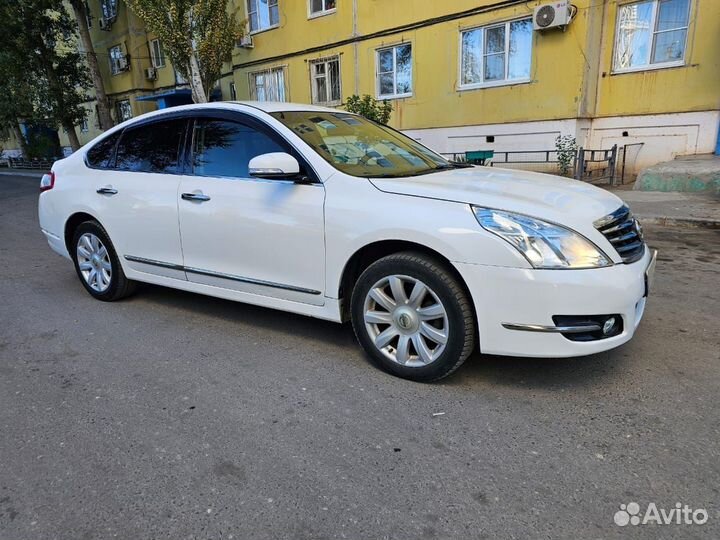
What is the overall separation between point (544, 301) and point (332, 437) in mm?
1296

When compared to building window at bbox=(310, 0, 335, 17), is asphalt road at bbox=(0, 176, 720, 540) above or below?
below

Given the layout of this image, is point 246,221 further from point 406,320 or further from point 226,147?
point 406,320

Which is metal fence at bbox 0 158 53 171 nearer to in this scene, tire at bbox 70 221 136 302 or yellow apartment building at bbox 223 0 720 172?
yellow apartment building at bbox 223 0 720 172

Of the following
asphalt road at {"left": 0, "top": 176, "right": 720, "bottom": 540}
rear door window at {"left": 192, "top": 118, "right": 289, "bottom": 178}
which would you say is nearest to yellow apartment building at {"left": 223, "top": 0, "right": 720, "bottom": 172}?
asphalt road at {"left": 0, "top": 176, "right": 720, "bottom": 540}

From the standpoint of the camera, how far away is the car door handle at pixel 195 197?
3.80 metres

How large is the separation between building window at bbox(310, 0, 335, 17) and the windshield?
14.3 meters

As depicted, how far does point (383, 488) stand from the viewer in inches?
86.8

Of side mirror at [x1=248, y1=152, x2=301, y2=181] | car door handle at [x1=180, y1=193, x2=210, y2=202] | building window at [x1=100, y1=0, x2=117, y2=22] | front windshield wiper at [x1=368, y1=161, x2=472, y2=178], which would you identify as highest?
building window at [x1=100, y1=0, x2=117, y2=22]

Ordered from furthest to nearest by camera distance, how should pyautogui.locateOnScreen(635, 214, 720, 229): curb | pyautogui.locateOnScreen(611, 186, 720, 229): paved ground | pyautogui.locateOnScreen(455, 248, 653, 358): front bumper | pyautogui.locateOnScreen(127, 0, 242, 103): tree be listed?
pyautogui.locateOnScreen(127, 0, 242, 103): tree < pyautogui.locateOnScreen(611, 186, 720, 229): paved ground < pyautogui.locateOnScreen(635, 214, 720, 229): curb < pyautogui.locateOnScreen(455, 248, 653, 358): front bumper

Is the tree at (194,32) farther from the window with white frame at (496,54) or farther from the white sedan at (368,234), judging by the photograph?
the white sedan at (368,234)

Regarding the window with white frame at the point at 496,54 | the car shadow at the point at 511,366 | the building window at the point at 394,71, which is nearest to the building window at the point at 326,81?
the building window at the point at 394,71

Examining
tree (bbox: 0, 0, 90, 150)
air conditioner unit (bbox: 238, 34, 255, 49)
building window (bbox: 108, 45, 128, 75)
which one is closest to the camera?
air conditioner unit (bbox: 238, 34, 255, 49)

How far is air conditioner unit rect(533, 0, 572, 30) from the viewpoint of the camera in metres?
11.7

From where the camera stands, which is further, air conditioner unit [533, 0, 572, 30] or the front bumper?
air conditioner unit [533, 0, 572, 30]
